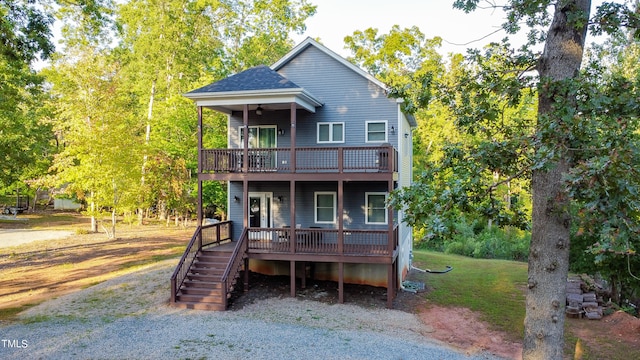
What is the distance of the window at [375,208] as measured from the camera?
54.3 ft

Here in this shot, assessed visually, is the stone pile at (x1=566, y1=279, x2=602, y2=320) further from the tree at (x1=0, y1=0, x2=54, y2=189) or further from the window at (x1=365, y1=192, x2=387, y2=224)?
the tree at (x1=0, y1=0, x2=54, y2=189)

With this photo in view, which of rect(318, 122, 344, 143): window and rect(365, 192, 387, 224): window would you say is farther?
rect(318, 122, 344, 143): window

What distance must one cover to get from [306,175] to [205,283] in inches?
201

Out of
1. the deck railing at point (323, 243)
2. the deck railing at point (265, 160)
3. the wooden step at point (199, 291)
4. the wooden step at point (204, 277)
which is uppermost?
the deck railing at point (265, 160)

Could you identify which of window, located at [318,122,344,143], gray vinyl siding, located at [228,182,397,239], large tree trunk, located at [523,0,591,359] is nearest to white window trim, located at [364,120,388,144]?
window, located at [318,122,344,143]

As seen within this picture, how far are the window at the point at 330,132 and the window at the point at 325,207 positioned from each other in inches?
87.5

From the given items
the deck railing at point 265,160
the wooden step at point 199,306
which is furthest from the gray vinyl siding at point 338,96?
the wooden step at point 199,306

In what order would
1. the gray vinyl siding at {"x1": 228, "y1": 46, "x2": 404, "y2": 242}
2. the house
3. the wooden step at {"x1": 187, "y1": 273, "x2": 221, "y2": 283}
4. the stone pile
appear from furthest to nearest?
the gray vinyl siding at {"x1": 228, "y1": 46, "x2": 404, "y2": 242}
the house
the wooden step at {"x1": 187, "y1": 273, "x2": 221, "y2": 283}
the stone pile

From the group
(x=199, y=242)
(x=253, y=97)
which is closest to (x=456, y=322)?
(x=199, y=242)

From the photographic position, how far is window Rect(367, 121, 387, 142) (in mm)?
16516

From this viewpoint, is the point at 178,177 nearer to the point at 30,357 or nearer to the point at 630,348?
the point at 30,357

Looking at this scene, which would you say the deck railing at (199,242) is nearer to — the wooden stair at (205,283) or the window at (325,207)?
the wooden stair at (205,283)

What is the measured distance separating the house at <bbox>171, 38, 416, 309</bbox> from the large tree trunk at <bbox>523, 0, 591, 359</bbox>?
7.71 meters

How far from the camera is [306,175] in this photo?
14.9 meters
